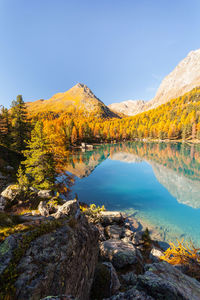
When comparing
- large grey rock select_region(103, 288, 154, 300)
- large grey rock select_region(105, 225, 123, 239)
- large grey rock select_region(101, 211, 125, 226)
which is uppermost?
large grey rock select_region(103, 288, 154, 300)

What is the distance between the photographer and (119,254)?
7.07 m

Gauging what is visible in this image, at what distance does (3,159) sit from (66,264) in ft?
86.4

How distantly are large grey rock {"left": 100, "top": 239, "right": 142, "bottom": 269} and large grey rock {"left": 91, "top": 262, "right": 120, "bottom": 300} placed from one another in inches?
80.4

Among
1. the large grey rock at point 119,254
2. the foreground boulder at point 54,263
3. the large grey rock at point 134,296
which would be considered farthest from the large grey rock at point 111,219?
the large grey rock at point 134,296

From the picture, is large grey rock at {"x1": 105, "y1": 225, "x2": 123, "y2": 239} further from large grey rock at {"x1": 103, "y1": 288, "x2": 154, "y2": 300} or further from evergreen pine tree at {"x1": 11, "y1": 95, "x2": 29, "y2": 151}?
evergreen pine tree at {"x1": 11, "y1": 95, "x2": 29, "y2": 151}

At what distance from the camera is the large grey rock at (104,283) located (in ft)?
14.0

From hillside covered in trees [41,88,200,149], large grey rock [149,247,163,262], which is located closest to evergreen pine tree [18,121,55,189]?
large grey rock [149,247,163,262]

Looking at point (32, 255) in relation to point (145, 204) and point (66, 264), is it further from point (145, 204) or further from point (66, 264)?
point (145, 204)

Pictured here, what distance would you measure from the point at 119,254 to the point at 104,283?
2.92 m

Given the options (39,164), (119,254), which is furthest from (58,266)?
(39,164)

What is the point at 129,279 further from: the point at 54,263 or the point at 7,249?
the point at 7,249

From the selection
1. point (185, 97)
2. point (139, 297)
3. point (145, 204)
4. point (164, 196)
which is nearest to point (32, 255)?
point (139, 297)

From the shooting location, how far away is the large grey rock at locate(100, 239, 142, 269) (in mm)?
6746

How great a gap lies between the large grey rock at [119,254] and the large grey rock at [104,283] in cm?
204
